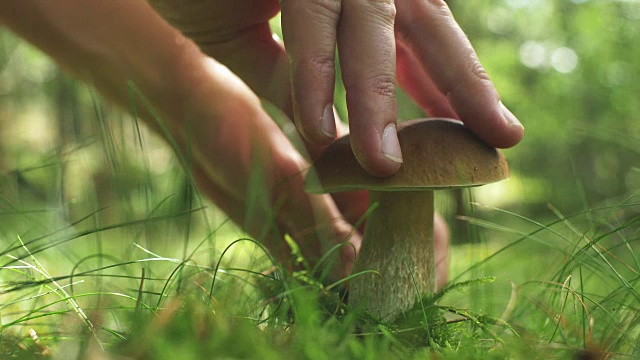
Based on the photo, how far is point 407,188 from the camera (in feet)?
2.54

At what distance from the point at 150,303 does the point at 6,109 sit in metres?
7.14

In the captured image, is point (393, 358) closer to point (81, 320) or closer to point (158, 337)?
point (158, 337)

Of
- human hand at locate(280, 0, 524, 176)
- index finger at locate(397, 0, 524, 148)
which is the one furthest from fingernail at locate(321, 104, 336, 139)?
index finger at locate(397, 0, 524, 148)

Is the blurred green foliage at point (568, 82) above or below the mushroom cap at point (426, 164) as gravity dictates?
below

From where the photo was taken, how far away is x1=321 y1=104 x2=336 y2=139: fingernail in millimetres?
707


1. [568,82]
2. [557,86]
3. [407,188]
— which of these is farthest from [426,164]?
[568,82]

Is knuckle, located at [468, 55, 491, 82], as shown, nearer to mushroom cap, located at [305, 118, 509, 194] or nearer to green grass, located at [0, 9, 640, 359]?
mushroom cap, located at [305, 118, 509, 194]

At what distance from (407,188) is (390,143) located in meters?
0.10

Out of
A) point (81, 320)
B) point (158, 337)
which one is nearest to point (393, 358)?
point (158, 337)

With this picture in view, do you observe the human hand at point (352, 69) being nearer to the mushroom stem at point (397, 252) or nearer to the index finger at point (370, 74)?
the index finger at point (370, 74)

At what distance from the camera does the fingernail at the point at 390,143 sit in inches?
27.5

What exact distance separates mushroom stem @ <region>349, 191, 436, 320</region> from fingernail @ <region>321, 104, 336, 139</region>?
22 centimetres

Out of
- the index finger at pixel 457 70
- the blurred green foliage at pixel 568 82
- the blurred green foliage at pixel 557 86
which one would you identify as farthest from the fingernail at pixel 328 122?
the blurred green foliage at pixel 568 82

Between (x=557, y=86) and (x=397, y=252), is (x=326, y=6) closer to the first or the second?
(x=397, y=252)
